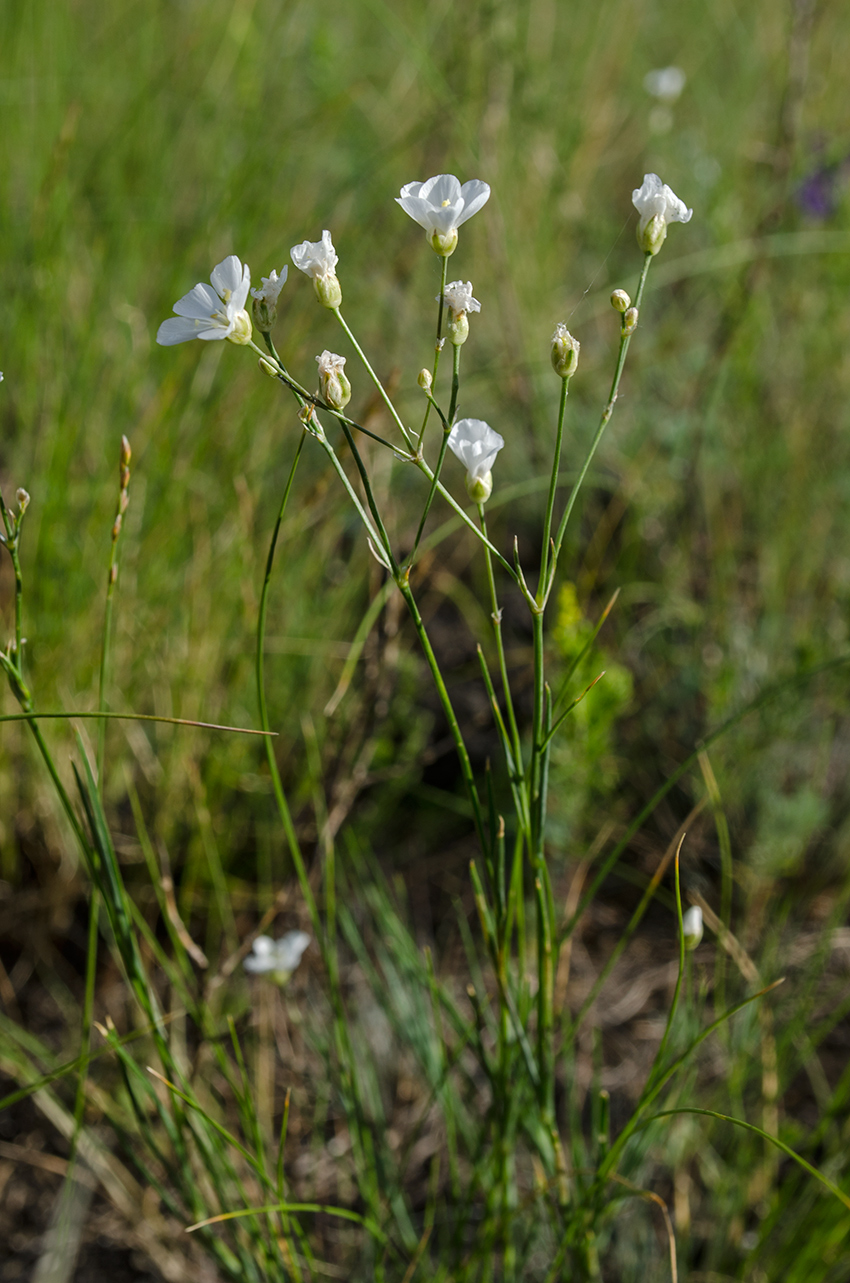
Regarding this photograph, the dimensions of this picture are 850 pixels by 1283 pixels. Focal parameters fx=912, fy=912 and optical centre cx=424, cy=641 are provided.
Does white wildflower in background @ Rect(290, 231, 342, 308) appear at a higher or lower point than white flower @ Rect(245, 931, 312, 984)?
higher

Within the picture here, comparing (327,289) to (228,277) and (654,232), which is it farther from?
(654,232)

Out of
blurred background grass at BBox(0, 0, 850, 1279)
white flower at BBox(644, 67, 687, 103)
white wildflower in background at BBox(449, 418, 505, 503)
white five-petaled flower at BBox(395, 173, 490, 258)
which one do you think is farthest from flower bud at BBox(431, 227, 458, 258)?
white flower at BBox(644, 67, 687, 103)

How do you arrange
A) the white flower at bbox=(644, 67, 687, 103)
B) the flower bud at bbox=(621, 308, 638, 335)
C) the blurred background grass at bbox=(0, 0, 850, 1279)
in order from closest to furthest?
the flower bud at bbox=(621, 308, 638, 335) < the blurred background grass at bbox=(0, 0, 850, 1279) < the white flower at bbox=(644, 67, 687, 103)

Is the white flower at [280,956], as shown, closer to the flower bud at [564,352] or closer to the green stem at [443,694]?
the green stem at [443,694]

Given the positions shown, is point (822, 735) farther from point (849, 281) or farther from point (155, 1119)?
point (155, 1119)

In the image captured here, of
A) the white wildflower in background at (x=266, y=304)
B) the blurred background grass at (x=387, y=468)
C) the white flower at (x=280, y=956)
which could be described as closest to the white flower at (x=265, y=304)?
the white wildflower in background at (x=266, y=304)

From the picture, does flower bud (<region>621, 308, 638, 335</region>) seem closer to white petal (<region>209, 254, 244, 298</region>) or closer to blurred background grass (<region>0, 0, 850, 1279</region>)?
white petal (<region>209, 254, 244, 298</region>)
